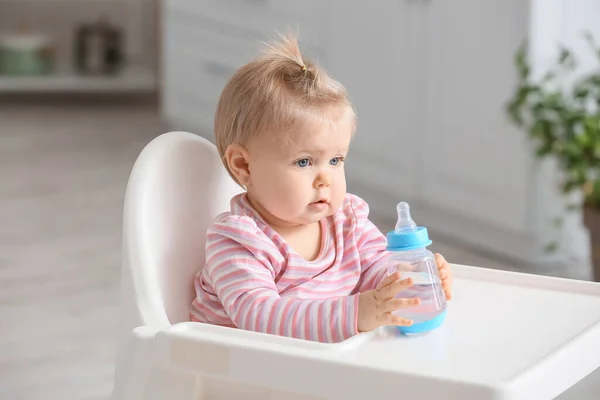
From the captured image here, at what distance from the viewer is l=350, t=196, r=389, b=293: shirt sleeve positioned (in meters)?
1.27

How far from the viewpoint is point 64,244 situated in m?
2.73

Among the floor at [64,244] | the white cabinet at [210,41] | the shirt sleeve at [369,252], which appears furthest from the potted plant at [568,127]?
the shirt sleeve at [369,252]

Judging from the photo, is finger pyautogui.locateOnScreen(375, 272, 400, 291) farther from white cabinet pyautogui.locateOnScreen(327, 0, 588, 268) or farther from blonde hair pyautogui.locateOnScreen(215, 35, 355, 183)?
white cabinet pyautogui.locateOnScreen(327, 0, 588, 268)

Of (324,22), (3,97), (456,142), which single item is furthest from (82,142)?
(456,142)

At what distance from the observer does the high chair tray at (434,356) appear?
924 millimetres

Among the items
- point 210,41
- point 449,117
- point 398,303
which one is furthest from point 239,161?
point 210,41

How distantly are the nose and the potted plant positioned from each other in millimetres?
1128

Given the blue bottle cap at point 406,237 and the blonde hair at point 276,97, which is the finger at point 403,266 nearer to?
the blue bottle cap at point 406,237

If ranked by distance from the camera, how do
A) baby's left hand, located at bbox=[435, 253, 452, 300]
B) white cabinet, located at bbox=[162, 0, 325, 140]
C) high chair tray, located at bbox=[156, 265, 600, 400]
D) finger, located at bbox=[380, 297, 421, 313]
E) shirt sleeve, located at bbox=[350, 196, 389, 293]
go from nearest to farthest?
high chair tray, located at bbox=[156, 265, 600, 400] < finger, located at bbox=[380, 297, 421, 313] < baby's left hand, located at bbox=[435, 253, 452, 300] < shirt sleeve, located at bbox=[350, 196, 389, 293] < white cabinet, located at bbox=[162, 0, 325, 140]

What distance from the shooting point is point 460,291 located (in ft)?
3.98

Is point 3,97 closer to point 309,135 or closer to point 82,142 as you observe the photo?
point 82,142

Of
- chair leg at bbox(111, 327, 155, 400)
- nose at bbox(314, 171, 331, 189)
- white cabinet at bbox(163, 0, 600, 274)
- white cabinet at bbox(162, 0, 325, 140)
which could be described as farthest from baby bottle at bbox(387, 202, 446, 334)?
white cabinet at bbox(162, 0, 325, 140)

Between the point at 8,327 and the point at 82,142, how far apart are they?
1.79 m

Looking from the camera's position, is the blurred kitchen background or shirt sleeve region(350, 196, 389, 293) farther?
the blurred kitchen background
